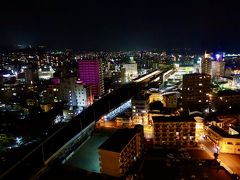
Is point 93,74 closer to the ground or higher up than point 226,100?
higher up

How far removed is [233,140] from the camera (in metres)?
11.3

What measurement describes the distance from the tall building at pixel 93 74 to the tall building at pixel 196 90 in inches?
329

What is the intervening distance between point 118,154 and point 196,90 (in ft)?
35.8

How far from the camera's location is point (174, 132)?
40.0 ft

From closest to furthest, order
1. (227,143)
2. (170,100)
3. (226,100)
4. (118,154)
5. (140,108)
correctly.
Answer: (118,154) < (227,143) < (140,108) < (226,100) < (170,100)

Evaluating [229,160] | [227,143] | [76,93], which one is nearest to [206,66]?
[76,93]

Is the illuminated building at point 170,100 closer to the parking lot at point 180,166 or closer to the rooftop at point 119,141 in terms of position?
the parking lot at point 180,166

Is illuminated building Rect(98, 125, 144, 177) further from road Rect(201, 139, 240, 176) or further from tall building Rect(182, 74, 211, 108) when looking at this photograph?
tall building Rect(182, 74, 211, 108)

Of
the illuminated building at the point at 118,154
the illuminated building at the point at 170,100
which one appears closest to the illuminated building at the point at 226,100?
the illuminated building at the point at 170,100

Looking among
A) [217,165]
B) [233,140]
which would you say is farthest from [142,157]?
[233,140]

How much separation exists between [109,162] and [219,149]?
16.1 ft

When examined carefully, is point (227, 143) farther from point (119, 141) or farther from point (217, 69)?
point (217, 69)

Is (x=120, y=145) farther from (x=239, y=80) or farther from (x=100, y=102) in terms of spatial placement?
(x=239, y=80)

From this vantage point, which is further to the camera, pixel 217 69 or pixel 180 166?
pixel 217 69
